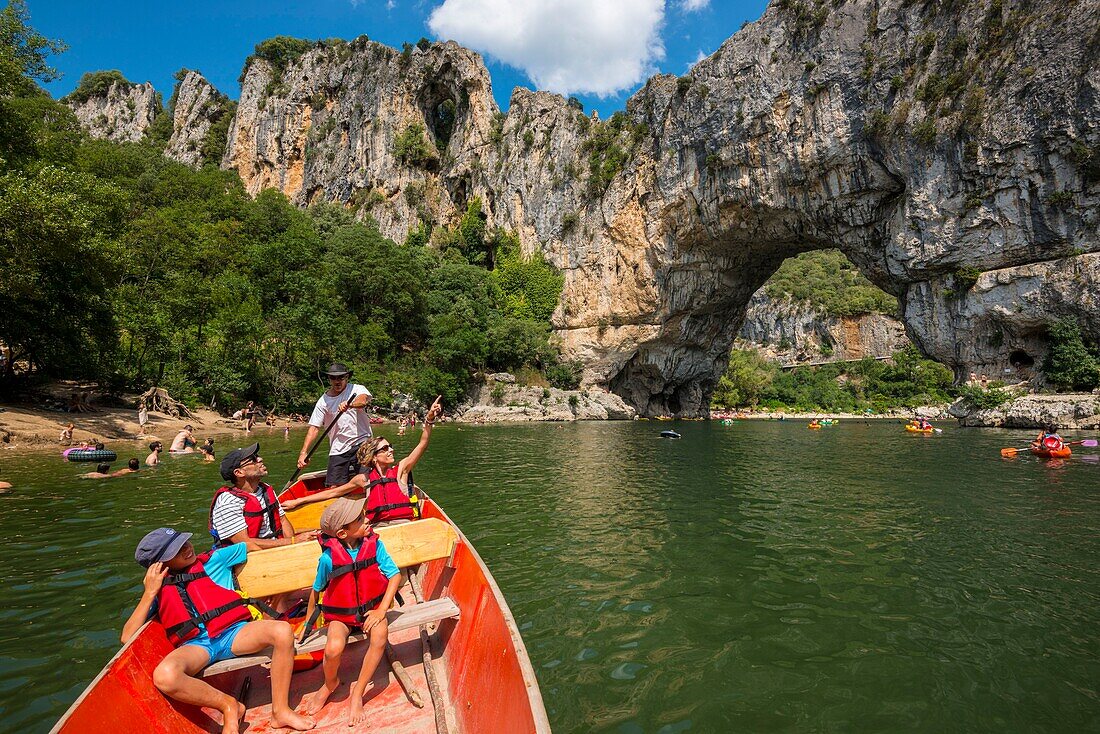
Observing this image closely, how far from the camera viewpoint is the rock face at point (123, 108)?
6425 cm

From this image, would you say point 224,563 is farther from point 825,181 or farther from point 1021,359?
point 1021,359

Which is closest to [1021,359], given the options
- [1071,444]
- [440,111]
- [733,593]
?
[1071,444]

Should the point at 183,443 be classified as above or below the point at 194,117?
below

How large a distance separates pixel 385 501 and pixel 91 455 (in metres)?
11.3

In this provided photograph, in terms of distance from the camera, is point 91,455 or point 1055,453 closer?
point 91,455

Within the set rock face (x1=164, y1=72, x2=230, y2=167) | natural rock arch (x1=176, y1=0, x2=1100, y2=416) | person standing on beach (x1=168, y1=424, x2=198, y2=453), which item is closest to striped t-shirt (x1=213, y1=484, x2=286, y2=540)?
person standing on beach (x1=168, y1=424, x2=198, y2=453)

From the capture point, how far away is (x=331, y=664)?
9.78 ft

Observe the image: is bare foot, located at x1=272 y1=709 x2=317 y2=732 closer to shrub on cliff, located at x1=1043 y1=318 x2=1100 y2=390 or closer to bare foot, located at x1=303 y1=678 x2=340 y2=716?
bare foot, located at x1=303 y1=678 x2=340 y2=716

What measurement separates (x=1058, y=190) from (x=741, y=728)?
29.4 metres

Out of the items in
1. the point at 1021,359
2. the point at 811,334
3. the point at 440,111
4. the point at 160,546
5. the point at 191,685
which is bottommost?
the point at 191,685

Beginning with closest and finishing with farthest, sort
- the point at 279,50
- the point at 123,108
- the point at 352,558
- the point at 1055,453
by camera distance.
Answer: the point at 352,558 → the point at 1055,453 → the point at 279,50 → the point at 123,108

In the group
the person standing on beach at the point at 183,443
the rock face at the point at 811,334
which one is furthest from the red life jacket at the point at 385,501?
the rock face at the point at 811,334

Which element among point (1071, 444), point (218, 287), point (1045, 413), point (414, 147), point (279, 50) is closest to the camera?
point (1071, 444)

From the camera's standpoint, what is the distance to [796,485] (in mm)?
10883
